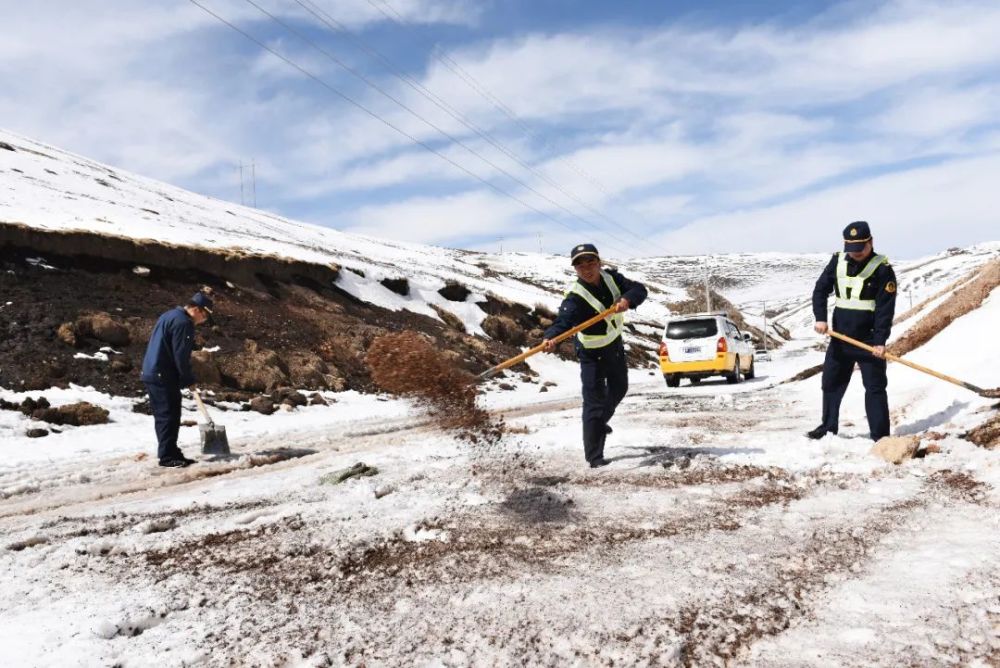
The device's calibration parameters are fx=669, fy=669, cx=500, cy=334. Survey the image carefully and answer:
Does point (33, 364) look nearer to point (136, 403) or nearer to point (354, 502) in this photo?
point (136, 403)

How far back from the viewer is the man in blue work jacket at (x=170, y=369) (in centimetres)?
707

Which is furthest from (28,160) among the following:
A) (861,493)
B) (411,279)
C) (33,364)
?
(861,493)

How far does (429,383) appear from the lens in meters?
5.67

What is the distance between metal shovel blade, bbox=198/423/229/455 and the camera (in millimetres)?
7527

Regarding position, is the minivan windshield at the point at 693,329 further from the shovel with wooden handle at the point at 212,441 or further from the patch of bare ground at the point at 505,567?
the patch of bare ground at the point at 505,567

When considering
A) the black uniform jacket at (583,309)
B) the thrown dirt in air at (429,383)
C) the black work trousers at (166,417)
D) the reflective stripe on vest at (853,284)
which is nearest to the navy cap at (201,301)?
the black work trousers at (166,417)

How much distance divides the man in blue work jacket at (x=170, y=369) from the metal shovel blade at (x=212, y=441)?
0.29 meters

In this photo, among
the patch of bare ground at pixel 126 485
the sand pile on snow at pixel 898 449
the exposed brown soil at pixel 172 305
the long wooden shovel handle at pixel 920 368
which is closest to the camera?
the sand pile on snow at pixel 898 449

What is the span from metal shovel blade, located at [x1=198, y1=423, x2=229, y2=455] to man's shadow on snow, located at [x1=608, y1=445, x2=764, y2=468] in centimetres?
445

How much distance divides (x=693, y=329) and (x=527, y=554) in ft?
44.7

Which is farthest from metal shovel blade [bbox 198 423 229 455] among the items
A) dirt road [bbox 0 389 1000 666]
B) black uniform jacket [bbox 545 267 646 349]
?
black uniform jacket [bbox 545 267 646 349]

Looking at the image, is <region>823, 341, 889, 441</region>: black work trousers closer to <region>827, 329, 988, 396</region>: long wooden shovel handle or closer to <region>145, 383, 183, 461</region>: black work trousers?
<region>827, 329, 988, 396</region>: long wooden shovel handle

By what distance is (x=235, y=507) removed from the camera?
15.5ft

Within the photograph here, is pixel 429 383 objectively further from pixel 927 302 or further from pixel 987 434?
pixel 927 302
